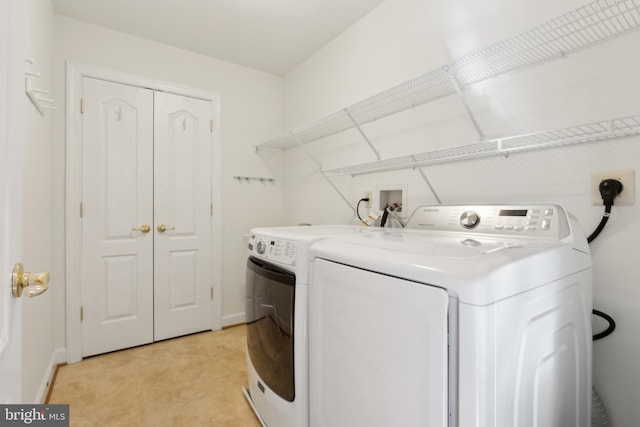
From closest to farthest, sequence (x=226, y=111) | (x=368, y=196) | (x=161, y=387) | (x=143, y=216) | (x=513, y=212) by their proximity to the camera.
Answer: (x=513, y=212) < (x=161, y=387) < (x=368, y=196) < (x=143, y=216) < (x=226, y=111)

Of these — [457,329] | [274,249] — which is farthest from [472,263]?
[274,249]

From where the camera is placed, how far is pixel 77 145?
233 cm

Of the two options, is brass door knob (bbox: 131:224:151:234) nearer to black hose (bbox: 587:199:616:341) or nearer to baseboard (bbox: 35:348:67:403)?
baseboard (bbox: 35:348:67:403)

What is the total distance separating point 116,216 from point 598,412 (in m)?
3.12

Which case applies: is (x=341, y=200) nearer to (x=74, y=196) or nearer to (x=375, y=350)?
(x=375, y=350)

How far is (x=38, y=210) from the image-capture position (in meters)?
1.79

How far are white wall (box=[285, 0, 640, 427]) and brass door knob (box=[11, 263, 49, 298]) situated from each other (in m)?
1.70

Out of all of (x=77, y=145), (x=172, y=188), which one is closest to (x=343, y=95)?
(x=172, y=188)

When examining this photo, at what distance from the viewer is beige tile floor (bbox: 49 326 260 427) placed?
5.55ft

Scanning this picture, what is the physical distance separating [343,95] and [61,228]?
2.39 metres

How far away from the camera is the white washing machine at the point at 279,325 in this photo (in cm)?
128

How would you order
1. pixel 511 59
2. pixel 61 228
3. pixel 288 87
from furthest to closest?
pixel 288 87, pixel 61 228, pixel 511 59

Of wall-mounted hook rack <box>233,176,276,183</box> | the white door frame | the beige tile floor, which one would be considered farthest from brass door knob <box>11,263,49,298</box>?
wall-mounted hook rack <box>233,176,276,183</box>

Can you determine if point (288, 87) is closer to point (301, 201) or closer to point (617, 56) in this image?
point (301, 201)
